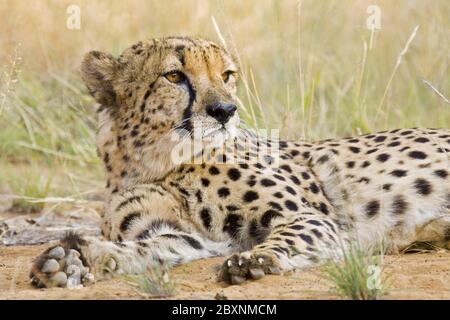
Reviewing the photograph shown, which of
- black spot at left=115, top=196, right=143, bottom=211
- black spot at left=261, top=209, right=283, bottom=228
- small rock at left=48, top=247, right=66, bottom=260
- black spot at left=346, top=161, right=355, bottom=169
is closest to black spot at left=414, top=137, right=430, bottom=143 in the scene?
black spot at left=346, top=161, right=355, bottom=169

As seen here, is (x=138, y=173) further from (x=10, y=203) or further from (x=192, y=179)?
(x=10, y=203)

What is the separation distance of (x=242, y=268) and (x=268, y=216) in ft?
2.23

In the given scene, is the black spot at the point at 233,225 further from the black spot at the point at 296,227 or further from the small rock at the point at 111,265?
the small rock at the point at 111,265

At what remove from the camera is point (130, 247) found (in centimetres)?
407

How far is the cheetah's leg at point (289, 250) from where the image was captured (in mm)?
3621

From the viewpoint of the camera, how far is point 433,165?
15.2ft

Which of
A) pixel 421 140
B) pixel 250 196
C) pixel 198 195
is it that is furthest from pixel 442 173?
pixel 198 195

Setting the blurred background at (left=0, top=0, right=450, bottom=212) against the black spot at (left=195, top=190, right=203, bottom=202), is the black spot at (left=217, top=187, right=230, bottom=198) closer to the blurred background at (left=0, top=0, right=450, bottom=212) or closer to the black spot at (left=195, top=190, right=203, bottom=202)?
the black spot at (left=195, top=190, right=203, bottom=202)

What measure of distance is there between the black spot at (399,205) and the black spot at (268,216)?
0.56 m

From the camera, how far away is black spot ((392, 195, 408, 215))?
445 centimetres

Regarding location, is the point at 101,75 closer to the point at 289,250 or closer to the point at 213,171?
the point at 213,171
